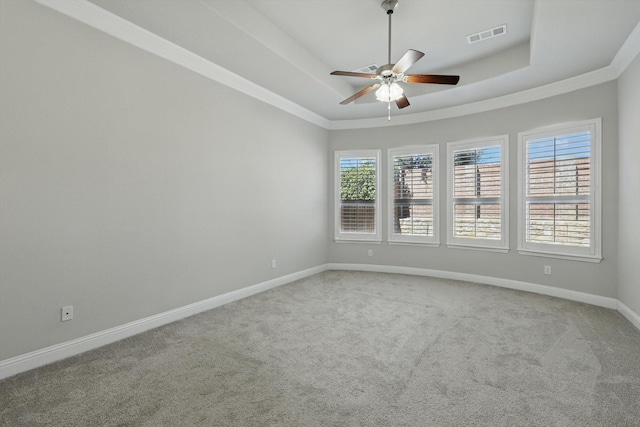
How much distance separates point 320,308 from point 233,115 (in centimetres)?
276

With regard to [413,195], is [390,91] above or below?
above

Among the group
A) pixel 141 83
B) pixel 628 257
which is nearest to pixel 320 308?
pixel 141 83

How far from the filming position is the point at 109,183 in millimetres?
2949

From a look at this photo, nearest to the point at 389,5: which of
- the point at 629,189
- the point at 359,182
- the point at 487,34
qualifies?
the point at 487,34

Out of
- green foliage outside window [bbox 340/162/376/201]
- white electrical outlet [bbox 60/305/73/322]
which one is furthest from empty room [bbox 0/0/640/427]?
green foliage outside window [bbox 340/162/376/201]

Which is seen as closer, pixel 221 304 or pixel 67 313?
pixel 67 313

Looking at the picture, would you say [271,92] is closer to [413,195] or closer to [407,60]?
[407,60]

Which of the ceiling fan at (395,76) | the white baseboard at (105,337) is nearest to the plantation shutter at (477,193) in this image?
the ceiling fan at (395,76)

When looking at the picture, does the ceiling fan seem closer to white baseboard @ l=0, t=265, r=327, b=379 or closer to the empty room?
the empty room

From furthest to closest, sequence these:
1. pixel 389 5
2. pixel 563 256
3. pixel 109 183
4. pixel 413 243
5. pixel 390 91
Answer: pixel 413 243
pixel 563 256
pixel 390 91
pixel 389 5
pixel 109 183

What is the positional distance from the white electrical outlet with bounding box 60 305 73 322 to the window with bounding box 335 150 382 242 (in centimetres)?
440

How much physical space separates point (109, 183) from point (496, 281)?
5351 millimetres

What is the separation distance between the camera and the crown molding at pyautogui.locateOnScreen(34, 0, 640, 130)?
2.79 meters

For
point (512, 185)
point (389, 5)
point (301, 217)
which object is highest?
point (389, 5)
